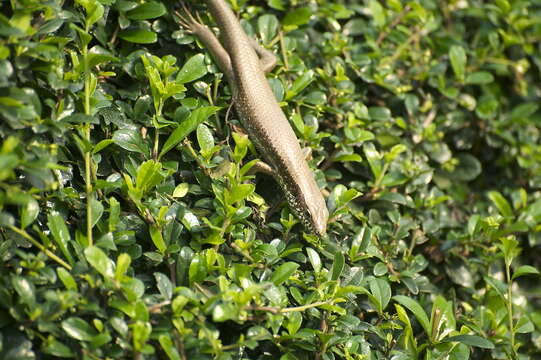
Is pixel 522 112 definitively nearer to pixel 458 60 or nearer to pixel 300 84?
pixel 458 60

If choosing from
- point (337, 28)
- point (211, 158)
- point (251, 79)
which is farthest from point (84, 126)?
point (337, 28)

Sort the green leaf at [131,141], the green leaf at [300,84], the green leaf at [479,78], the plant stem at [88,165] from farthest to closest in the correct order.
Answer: the green leaf at [479,78], the green leaf at [300,84], the green leaf at [131,141], the plant stem at [88,165]

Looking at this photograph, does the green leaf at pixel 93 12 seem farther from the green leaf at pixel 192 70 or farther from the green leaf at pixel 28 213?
the green leaf at pixel 28 213

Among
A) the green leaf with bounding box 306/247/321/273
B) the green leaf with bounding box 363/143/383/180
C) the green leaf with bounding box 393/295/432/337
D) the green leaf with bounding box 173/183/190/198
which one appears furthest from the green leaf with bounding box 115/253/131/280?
the green leaf with bounding box 363/143/383/180

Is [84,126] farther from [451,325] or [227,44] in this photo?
[451,325]

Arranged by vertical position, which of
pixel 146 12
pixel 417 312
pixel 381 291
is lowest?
pixel 417 312

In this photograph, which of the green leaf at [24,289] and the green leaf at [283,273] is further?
the green leaf at [283,273]

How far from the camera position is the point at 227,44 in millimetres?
2807

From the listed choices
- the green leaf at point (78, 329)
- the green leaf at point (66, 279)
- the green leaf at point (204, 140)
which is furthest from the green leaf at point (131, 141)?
the green leaf at point (78, 329)

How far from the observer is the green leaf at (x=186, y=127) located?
2.14 m

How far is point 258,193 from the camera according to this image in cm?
260

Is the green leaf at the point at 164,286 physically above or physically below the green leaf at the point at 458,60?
above

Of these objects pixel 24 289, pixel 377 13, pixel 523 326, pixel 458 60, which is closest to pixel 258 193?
pixel 24 289

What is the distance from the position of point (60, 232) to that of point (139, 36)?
1.06 meters
